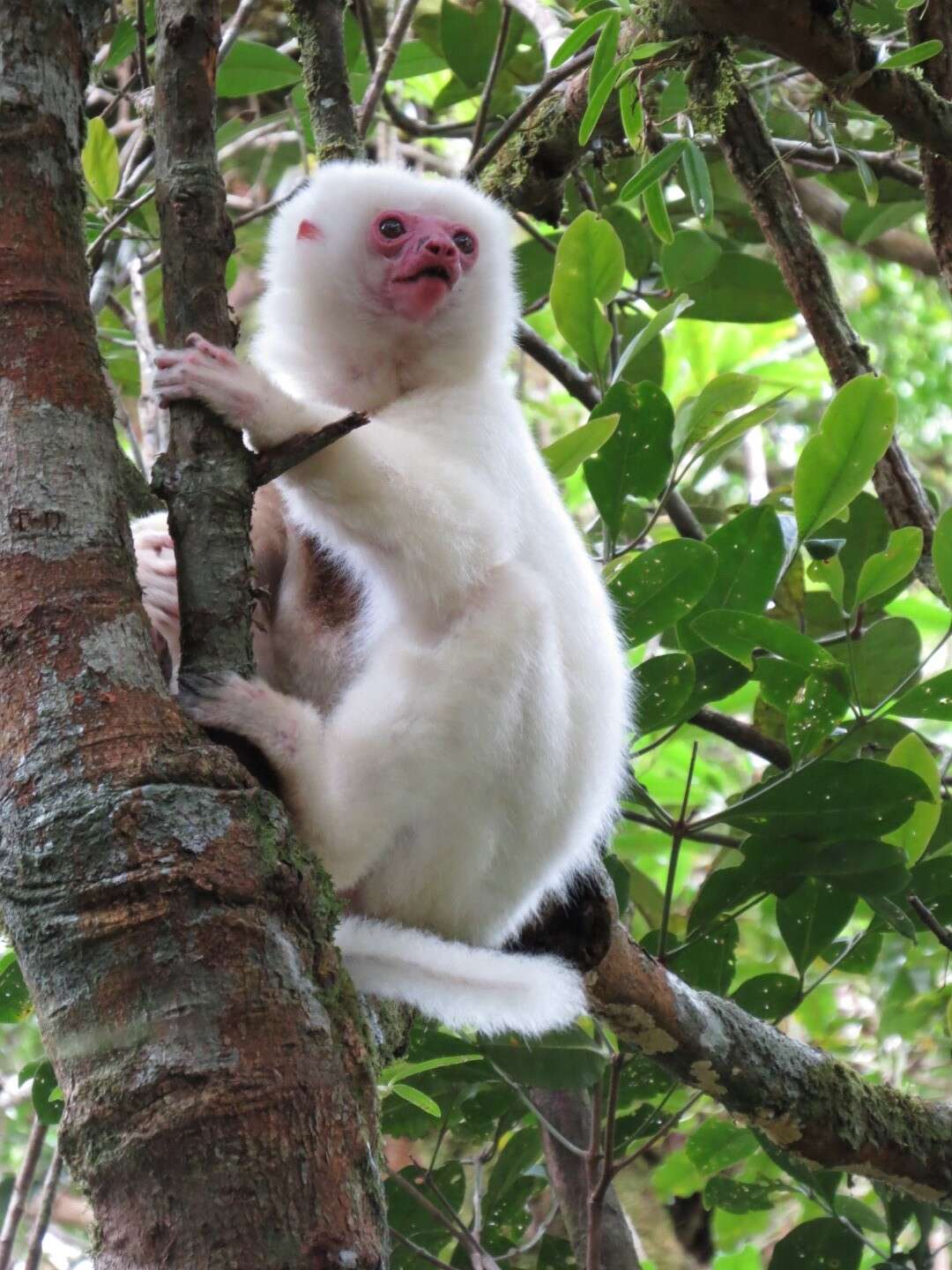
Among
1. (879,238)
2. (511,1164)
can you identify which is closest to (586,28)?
(511,1164)

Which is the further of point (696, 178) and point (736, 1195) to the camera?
point (736, 1195)

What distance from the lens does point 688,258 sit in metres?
3.22

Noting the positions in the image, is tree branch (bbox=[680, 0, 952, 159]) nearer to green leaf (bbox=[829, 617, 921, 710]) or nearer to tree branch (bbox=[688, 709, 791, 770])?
green leaf (bbox=[829, 617, 921, 710])

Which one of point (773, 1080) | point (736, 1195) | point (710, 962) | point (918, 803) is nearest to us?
point (773, 1080)

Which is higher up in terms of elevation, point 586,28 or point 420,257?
point 586,28

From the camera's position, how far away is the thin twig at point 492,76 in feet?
10.8

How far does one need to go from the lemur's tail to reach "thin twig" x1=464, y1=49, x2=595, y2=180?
1.94m

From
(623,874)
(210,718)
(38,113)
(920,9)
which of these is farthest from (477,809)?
(920,9)

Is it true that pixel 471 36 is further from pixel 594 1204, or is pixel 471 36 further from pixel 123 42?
pixel 594 1204

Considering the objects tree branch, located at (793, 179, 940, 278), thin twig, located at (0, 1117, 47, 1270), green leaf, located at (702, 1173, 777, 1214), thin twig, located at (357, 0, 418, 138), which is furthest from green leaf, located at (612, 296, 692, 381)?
tree branch, located at (793, 179, 940, 278)

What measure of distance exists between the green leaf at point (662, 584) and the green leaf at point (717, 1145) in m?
1.19

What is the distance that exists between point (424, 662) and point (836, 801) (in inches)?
35.5

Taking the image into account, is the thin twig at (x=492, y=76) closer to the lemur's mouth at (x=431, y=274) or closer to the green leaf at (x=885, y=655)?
the lemur's mouth at (x=431, y=274)

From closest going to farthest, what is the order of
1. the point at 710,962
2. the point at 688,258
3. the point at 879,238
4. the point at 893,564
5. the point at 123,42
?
the point at 893,564 → the point at 710,962 → the point at 688,258 → the point at 123,42 → the point at 879,238
